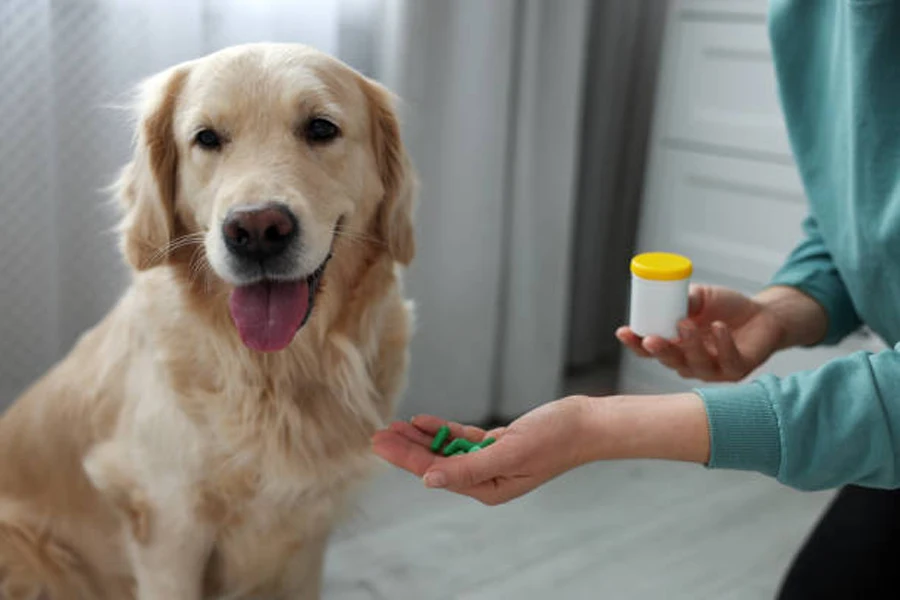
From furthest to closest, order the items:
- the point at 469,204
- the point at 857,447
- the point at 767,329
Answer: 1. the point at 469,204
2. the point at 767,329
3. the point at 857,447

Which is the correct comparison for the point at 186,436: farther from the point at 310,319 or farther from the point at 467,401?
the point at 467,401

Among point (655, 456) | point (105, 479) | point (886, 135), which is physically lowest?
point (105, 479)

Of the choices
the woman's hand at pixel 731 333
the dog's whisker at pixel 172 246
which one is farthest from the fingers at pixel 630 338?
the dog's whisker at pixel 172 246

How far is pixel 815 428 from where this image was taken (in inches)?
37.1

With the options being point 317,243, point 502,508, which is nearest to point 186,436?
point 317,243

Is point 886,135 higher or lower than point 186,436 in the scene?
higher

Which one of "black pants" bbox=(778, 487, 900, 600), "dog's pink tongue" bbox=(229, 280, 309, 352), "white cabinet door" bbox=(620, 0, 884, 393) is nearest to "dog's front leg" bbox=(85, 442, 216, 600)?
"dog's pink tongue" bbox=(229, 280, 309, 352)

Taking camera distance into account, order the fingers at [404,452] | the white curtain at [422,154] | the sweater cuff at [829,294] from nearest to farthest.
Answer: the fingers at [404,452]
the sweater cuff at [829,294]
the white curtain at [422,154]

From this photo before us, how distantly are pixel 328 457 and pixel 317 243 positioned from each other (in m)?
0.34

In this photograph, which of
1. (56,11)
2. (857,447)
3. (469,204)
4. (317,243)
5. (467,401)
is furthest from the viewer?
(467,401)

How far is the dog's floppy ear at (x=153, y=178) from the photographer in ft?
4.03

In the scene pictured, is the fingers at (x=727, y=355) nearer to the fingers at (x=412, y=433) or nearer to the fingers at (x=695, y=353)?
the fingers at (x=695, y=353)

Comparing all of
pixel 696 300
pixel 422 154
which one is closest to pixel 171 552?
pixel 696 300

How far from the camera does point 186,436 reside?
1.22m
